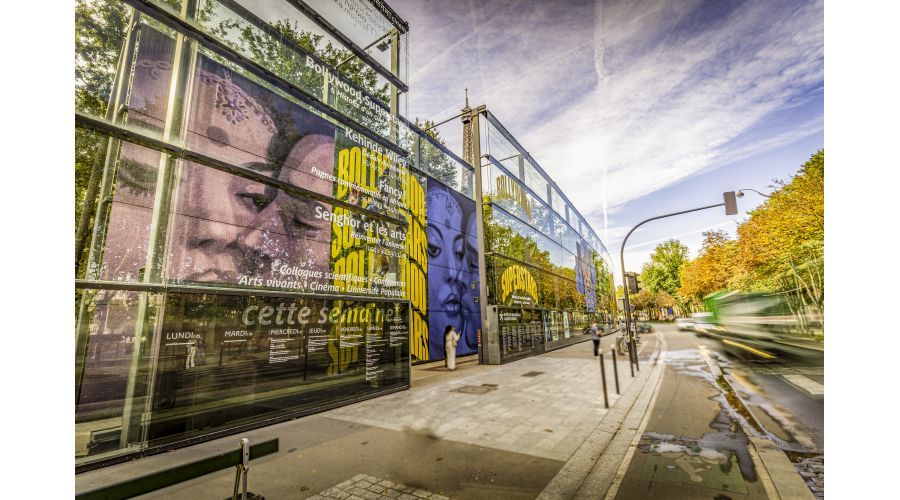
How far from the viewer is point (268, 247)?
21.8 feet

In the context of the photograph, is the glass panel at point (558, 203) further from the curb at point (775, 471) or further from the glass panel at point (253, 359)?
the curb at point (775, 471)

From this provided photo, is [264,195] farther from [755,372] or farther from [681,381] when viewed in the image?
[755,372]

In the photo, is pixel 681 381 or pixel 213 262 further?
pixel 681 381

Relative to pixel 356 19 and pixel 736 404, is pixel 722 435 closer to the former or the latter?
pixel 736 404

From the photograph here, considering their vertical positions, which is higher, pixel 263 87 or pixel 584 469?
pixel 263 87

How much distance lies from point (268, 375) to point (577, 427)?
5265 millimetres

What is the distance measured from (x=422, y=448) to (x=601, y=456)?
91.3 inches

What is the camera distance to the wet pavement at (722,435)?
358 centimetres

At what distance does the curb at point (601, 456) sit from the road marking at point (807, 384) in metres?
3.33

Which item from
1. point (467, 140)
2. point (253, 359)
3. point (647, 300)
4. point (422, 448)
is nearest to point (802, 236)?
point (422, 448)

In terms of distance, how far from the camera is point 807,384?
8.02 metres

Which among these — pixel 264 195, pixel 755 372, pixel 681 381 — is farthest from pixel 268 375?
pixel 755 372

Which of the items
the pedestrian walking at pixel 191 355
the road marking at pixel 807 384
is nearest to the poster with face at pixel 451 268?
the pedestrian walking at pixel 191 355

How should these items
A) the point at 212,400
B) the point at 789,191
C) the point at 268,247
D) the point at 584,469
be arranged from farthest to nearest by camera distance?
the point at 789,191
the point at 268,247
the point at 212,400
the point at 584,469
